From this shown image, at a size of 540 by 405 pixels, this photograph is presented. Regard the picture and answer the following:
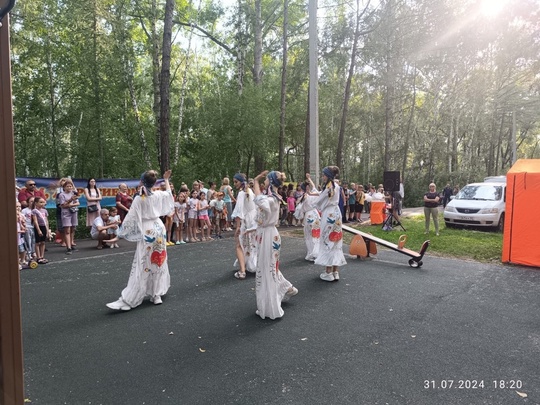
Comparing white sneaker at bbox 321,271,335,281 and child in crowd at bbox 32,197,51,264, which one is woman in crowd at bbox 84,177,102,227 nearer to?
child in crowd at bbox 32,197,51,264

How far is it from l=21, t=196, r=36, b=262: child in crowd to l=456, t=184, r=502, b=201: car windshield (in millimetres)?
14154

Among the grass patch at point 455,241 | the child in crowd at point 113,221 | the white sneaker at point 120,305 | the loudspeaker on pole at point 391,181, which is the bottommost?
the grass patch at point 455,241

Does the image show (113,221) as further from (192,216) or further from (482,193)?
(482,193)

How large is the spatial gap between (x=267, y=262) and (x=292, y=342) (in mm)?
1167

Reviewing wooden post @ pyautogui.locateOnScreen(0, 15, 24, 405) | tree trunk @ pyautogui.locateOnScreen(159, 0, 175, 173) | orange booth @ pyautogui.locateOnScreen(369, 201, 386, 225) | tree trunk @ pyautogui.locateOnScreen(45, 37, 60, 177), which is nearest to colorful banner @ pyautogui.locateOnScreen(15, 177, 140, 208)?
tree trunk @ pyautogui.locateOnScreen(159, 0, 175, 173)

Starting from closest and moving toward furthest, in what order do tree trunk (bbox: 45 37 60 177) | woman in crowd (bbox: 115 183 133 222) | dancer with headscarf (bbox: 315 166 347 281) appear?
dancer with headscarf (bbox: 315 166 347 281) → woman in crowd (bbox: 115 183 133 222) → tree trunk (bbox: 45 37 60 177)

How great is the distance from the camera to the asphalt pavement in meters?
3.27

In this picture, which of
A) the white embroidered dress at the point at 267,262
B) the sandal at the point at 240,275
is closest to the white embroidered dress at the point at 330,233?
the sandal at the point at 240,275

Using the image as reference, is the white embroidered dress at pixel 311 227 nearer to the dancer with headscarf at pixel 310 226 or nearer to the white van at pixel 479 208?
the dancer with headscarf at pixel 310 226

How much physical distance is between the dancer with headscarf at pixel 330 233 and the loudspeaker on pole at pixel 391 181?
30.0 ft

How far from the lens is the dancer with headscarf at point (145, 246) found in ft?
17.9

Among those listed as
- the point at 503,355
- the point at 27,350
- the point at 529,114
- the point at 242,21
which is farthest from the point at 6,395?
the point at 529,114

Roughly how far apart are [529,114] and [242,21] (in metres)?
24.2

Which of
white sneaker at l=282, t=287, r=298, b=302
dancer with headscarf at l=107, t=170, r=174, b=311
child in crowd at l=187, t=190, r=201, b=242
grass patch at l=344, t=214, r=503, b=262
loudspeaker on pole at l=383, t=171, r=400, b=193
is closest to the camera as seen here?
dancer with headscarf at l=107, t=170, r=174, b=311
